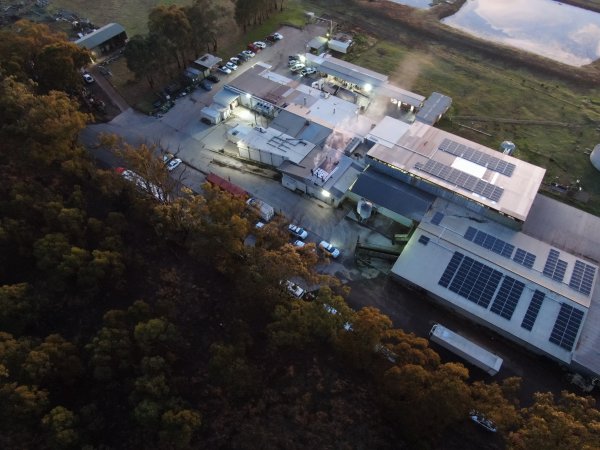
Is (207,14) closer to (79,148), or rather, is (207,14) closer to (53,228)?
(79,148)

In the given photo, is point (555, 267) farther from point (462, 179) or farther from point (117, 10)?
point (117, 10)

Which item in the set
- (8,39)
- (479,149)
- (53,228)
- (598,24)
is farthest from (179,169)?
(598,24)

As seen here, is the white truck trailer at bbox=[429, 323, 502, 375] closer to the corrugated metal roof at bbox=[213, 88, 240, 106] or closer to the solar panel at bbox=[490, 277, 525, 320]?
the solar panel at bbox=[490, 277, 525, 320]

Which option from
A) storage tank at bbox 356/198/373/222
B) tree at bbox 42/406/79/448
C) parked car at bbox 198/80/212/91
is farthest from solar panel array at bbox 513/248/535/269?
parked car at bbox 198/80/212/91

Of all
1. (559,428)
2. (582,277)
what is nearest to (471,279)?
(582,277)

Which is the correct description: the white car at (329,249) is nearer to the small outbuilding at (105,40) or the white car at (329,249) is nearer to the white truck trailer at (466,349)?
the white truck trailer at (466,349)

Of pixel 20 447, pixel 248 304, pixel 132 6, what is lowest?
pixel 20 447
